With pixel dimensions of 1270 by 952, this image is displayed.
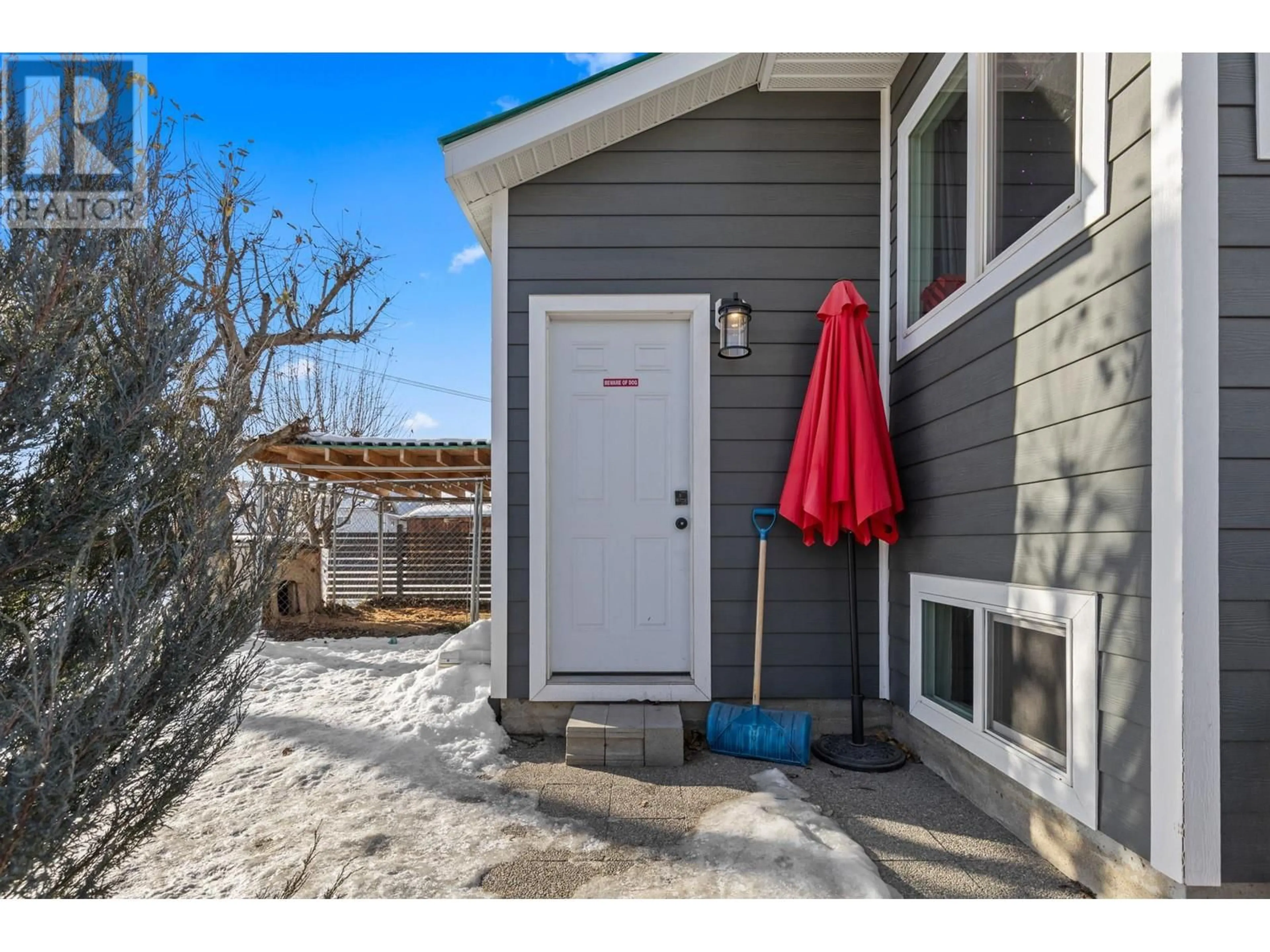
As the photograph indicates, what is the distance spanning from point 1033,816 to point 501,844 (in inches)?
69.6

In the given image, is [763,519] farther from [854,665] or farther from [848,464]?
[854,665]

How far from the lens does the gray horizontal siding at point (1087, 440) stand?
158 cm

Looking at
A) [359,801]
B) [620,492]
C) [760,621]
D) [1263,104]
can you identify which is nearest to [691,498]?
[620,492]

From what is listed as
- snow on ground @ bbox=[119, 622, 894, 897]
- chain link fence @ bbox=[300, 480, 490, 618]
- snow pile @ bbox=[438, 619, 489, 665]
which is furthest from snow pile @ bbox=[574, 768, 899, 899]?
chain link fence @ bbox=[300, 480, 490, 618]

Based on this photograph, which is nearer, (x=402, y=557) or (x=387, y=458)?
(x=387, y=458)

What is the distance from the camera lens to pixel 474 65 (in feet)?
9.96

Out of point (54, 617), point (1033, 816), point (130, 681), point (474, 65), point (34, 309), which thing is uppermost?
point (474, 65)

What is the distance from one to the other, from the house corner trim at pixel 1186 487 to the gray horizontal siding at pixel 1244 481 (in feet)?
0.10

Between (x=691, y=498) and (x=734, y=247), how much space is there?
134 cm

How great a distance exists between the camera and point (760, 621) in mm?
2943

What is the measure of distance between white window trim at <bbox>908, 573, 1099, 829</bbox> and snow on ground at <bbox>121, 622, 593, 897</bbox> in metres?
1.50

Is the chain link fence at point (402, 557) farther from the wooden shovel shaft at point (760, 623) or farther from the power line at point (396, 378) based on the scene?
the wooden shovel shaft at point (760, 623)

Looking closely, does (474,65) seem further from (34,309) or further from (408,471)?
(408,471)
